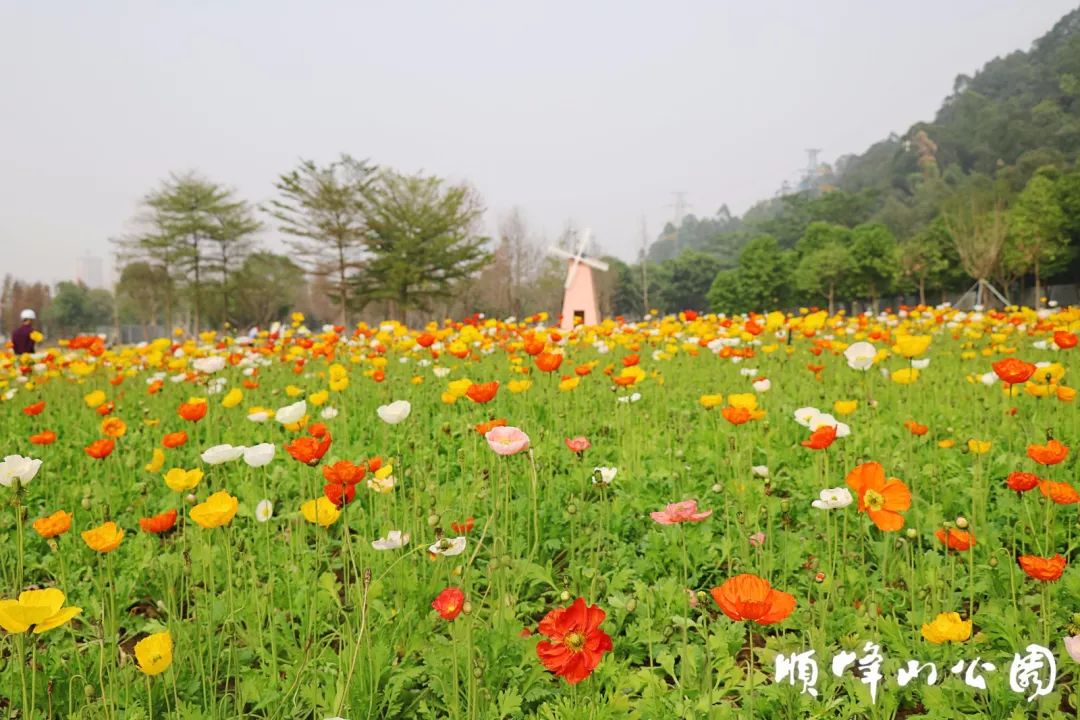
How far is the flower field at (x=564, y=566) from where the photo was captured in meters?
1.64

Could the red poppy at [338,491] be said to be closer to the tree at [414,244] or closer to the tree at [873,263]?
the tree at [414,244]

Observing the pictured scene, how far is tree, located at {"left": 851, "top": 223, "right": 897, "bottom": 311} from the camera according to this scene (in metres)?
36.8

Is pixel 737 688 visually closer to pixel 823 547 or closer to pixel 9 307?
pixel 823 547

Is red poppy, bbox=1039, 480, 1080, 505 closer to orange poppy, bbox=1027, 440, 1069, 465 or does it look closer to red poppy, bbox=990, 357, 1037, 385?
orange poppy, bbox=1027, 440, 1069, 465

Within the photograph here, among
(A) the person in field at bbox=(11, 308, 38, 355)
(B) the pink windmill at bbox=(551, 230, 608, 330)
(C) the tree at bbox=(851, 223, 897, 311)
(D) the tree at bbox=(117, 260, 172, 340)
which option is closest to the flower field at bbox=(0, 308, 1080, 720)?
(A) the person in field at bbox=(11, 308, 38, 355)

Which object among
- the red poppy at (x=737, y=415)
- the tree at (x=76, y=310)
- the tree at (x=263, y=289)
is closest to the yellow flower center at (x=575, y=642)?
the red poppy at (x=737, y=415)

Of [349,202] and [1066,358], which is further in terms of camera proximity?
[349,202]

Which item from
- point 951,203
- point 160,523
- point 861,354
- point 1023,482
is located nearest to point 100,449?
point 160,523

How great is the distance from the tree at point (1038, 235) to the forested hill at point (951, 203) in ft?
0.16

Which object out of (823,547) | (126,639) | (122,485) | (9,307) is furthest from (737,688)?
(9,307)

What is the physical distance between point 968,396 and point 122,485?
17.3ft

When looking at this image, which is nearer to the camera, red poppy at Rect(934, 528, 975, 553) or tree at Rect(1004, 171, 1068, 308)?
red poppy at Rect(934, 528, 975, 553)

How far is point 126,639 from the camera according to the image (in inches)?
89.2

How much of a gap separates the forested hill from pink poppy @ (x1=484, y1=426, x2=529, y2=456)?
29526 millimetres
